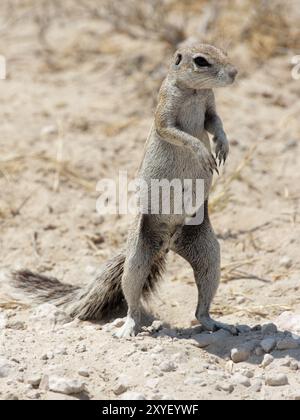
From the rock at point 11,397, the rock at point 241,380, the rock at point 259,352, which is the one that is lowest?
the rock at point 11,397

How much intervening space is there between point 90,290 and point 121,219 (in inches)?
58.2

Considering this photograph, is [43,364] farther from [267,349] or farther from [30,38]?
→ [30,38]

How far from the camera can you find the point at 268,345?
3979mm

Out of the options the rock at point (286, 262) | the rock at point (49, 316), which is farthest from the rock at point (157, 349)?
the rock at point (286, 262)

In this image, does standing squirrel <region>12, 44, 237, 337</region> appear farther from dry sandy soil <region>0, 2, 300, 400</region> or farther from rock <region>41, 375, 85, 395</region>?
rock <region>41, 375, 85, 395</region>

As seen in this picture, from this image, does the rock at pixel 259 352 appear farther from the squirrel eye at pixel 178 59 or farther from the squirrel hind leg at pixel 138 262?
the squirrel eye at pixel 178 59

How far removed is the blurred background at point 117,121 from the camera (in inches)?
218

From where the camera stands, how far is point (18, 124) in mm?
6996

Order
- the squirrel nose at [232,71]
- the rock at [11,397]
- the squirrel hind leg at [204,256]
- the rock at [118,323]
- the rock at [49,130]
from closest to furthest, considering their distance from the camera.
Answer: the rock at [11,397], the squirrel nose at [232,71], the squirrel hind leg at [204,256], the rock at [118,323], the rock at [49,130]

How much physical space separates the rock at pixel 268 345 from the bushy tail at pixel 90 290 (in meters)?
0.74

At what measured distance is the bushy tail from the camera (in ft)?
14.5

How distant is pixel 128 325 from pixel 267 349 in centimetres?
72

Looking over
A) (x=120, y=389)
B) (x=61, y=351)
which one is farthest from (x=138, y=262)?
(x=120, y=389)

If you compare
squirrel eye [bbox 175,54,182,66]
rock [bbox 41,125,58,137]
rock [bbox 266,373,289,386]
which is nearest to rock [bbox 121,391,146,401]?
rock [bbox 266,373,289,386]
